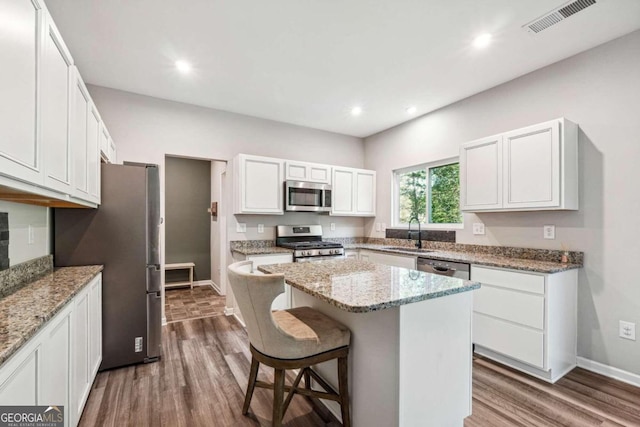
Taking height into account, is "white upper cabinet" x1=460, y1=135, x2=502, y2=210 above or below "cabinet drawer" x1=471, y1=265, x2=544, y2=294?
above

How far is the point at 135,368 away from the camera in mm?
2555

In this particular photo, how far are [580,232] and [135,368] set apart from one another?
162 inches

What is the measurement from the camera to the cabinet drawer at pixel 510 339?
2.36m

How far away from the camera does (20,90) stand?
1173 millimetres

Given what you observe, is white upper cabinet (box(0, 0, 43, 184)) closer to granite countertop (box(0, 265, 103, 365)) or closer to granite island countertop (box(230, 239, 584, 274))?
granite countertop (box(0, 265, 103, 365))

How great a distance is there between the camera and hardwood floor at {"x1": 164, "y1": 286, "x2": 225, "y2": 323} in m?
4.01

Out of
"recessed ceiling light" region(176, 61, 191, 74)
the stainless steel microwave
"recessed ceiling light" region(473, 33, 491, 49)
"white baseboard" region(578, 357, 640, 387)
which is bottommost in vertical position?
"white baseboard" region(578, 357, 640, 387)

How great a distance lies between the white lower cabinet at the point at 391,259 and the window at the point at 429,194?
2.73ft

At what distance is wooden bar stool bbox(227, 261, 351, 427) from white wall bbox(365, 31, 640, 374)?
2.39 metres

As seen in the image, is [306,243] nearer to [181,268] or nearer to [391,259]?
[391,259]

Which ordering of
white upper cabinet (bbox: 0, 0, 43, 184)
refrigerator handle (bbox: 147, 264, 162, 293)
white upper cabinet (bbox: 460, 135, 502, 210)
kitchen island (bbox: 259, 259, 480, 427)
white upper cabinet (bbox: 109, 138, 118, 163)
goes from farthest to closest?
1. white upper cabinet (bbox: 109, 138, 118, 163)
2. white upper cabinet (bbox: 460, 135, 502, 210)
3. refrigerator handle (bbox: 147, 264, 162, 293)
4. kitchen island (bbox: 259, 259, 480, 427)
5. white upper cabinet (bbox: 0, 0, 43, 184)

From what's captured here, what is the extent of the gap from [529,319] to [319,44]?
9.48ft

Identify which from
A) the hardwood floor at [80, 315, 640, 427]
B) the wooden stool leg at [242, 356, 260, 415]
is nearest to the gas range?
the hardwood floor at [80, 315, 640, 427]

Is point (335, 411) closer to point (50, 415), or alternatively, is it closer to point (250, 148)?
point (50, 415)
